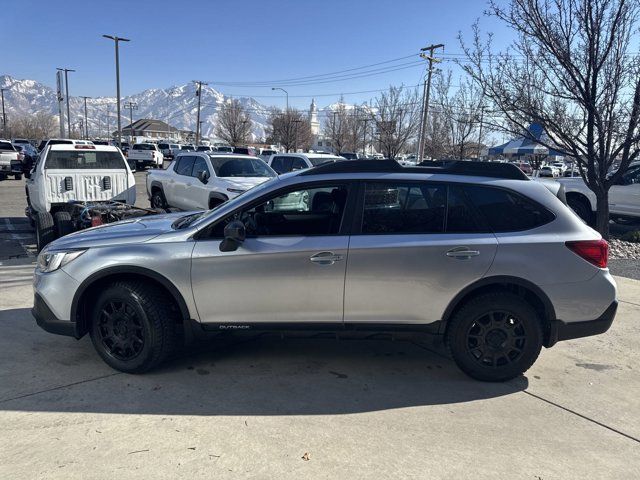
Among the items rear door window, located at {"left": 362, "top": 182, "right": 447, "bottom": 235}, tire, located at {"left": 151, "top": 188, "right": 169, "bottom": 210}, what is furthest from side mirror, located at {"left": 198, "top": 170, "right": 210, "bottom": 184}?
rear door window, located at {"left": 362, "top": 182, "right": 447, "bottom": 235}

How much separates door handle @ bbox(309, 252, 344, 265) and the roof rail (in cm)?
71

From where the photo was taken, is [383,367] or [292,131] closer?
[383,367]

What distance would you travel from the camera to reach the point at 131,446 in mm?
3037

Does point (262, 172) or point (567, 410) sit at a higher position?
point (262, 172)

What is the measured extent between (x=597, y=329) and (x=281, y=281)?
8.37 feet

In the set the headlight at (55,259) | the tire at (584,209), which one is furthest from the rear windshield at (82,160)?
the tire at (584,209)

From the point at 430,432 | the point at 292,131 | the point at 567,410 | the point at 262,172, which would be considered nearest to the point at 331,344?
the point at 430,432

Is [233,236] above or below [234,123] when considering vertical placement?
below

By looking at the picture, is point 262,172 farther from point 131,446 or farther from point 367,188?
point 131,446

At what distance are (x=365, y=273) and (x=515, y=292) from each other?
1.24 m

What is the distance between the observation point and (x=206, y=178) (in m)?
10.3

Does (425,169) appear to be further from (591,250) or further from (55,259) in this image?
(55,259)

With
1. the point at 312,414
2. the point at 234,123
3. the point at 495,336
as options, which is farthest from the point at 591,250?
the point at 234,123

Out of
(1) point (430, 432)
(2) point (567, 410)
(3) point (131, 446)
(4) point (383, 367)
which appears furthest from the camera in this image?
(4) point (383, 367)
